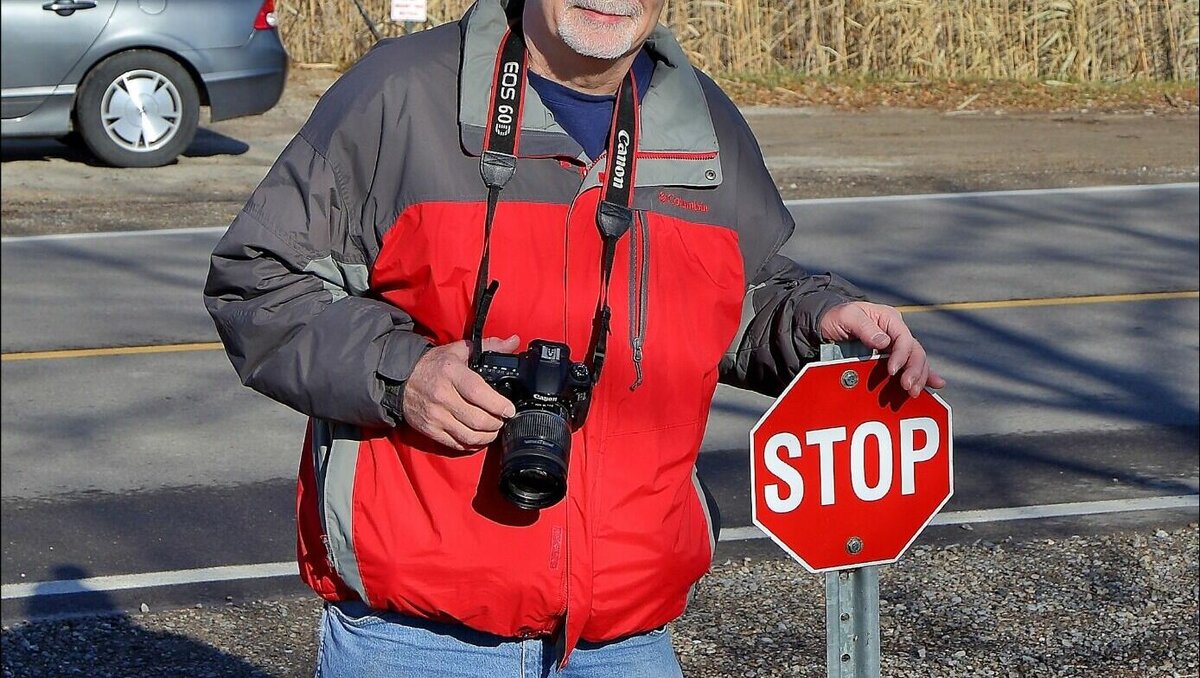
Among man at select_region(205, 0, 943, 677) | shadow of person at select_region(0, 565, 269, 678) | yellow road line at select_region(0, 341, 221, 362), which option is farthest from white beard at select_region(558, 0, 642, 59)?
yellow road line at select_region(0, 341, 221, 362)

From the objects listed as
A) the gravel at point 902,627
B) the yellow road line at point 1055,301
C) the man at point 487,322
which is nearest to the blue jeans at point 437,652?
the man at point 487,322

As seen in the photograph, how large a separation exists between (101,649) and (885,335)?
2.92m

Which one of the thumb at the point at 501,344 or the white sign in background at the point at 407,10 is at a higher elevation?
the thumb at the point at 501,344

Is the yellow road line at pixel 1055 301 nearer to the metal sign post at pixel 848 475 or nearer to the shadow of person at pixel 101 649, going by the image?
the shadow of person at pixel 101 649

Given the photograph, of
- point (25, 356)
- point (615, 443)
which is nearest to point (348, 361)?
point (615, 443)

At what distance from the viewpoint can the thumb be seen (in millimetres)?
2453

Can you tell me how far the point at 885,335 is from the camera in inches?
108

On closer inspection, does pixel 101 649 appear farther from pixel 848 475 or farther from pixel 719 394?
pixel 719 394

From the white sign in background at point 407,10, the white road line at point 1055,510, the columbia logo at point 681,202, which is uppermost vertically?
the columbia logo at point 681,202

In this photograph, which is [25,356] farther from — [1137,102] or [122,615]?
[1137,102]

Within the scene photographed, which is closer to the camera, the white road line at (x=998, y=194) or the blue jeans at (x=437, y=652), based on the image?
the blue jeans at (x=437, y=652)

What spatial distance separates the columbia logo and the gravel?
2.17 m

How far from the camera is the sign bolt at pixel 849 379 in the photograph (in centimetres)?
277

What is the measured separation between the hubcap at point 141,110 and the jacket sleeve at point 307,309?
11.7m
